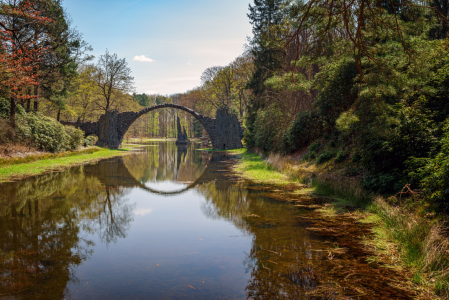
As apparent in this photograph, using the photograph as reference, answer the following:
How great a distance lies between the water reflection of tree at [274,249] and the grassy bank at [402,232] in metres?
0.96

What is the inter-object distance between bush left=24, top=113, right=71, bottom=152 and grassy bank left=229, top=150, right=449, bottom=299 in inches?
639

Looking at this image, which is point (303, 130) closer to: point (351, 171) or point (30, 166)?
point (351, 171)

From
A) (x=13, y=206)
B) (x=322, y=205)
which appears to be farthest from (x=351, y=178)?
(x=13, y=206)

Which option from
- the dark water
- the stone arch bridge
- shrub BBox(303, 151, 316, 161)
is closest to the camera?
the dark water

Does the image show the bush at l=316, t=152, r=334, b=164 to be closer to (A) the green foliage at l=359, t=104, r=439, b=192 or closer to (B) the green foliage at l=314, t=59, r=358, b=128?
(B) the green foliage at l=314, t=59, r=358, b=128

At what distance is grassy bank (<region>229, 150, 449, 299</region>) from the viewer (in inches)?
131

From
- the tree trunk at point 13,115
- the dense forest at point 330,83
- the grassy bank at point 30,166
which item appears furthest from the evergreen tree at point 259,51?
the tree trunk at point 13,115

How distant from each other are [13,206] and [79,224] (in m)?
2.52

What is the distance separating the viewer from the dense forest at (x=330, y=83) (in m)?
5.17

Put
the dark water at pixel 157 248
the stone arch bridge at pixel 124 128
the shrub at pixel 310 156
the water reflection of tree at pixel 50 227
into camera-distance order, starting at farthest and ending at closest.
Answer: the stone arch bridge at pixel 124 128, the shrub at pixel 310 156, the water reflection of tree at pixel 50 227, the dark water at pixel 157 248

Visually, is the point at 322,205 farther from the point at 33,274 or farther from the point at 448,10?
the point at 448,10

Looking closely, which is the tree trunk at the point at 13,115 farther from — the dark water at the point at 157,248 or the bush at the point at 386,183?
the bush at the point at 386,183

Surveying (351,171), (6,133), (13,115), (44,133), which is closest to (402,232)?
(351,171)

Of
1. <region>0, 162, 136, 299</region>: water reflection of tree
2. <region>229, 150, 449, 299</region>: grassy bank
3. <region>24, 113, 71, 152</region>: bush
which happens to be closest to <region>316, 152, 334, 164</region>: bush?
<region>229, 150, 449, 299</region>: grassy bank
